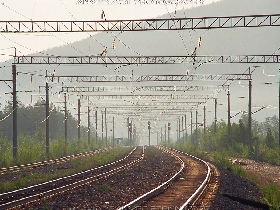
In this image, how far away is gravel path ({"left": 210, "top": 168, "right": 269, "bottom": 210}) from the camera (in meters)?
14.6

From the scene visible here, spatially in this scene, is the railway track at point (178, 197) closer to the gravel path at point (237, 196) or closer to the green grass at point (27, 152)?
the gravel path at point (237, 196)

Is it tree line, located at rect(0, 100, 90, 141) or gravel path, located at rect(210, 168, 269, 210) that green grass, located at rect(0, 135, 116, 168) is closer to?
gravel path, located at rect(210, 168, 269, 210)

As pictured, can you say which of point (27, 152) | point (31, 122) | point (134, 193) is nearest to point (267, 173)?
point (134, 193)

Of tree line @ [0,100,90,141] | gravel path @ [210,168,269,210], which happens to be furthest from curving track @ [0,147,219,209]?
tree line @ [0,100,90,141]

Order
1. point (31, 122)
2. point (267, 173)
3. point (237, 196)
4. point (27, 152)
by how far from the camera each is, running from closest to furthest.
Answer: point (237, 196)
point (267, 173)
point (27, 152)
point (31, 122)

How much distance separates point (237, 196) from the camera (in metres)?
17.2

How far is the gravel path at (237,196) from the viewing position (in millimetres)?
14648

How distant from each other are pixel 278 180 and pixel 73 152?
35.6 metres

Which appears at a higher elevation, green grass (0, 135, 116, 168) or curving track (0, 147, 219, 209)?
curving track (0, 147, 219, 209)

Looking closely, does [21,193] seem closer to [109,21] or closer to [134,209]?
[134,209]

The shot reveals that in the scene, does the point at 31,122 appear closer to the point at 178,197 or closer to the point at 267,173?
the point at 267,173

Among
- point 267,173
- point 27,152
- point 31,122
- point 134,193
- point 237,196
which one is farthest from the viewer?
point 31,122

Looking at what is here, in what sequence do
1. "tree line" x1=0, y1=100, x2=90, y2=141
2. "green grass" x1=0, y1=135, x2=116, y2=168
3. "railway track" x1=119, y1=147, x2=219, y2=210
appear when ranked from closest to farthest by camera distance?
"railway track" x1=119, y1=147, x2=219, y2=210, "green grass" x1=0, y1=135, x2=116, y2=168, "tree line" x1=0, y1=100, x2=90, y2=141

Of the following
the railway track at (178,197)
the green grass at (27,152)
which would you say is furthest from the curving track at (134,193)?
the green grass at (27,152)
